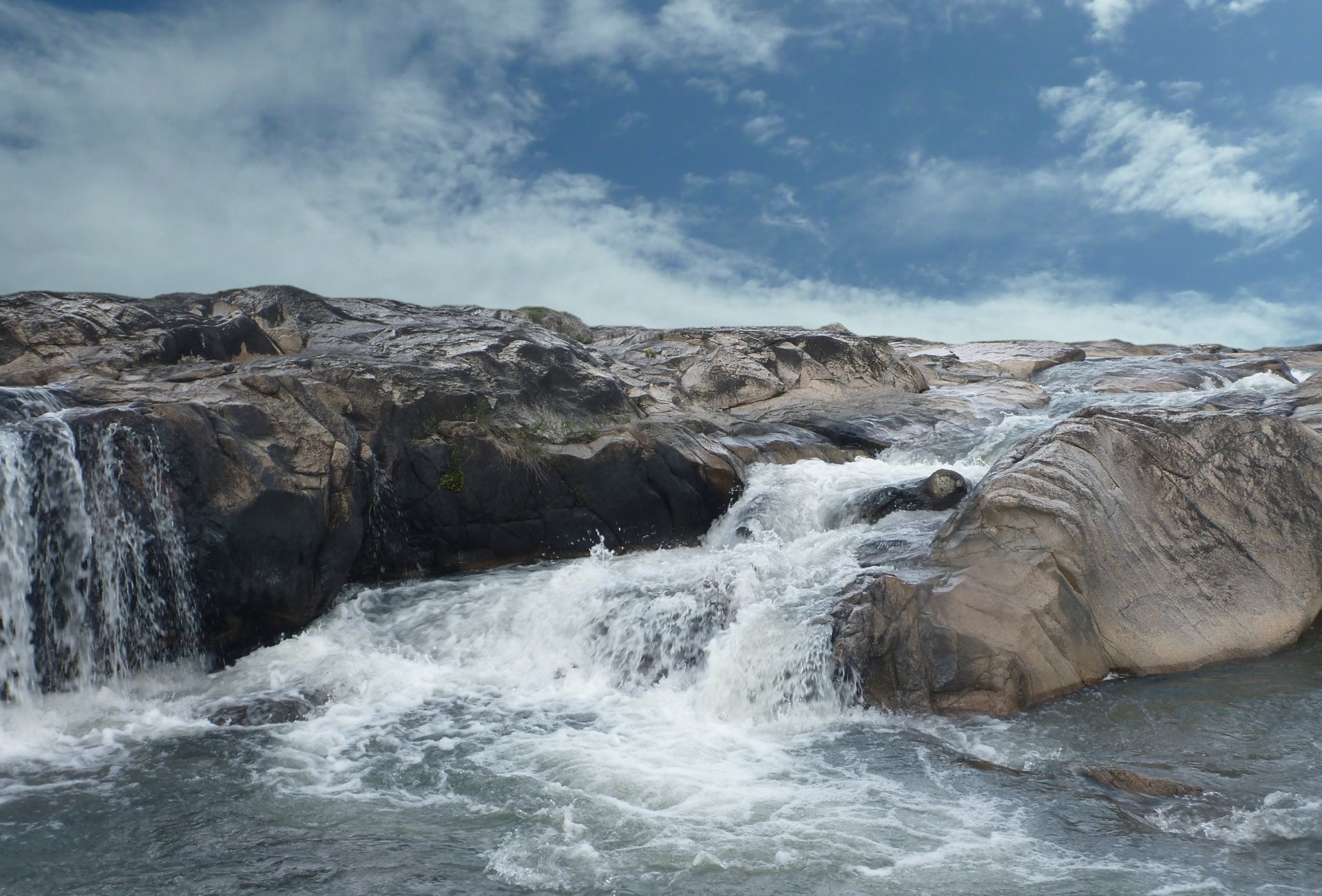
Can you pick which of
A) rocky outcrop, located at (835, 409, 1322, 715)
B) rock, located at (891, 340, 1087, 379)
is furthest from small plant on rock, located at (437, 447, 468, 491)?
rock, located at (891, 340, 1087, 379)

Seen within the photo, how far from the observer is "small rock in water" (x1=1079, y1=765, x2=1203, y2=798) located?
671 cm

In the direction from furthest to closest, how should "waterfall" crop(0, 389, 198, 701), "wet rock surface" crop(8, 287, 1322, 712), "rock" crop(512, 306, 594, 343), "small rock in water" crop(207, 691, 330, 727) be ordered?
1. "rock" crop(512, 306, 594, 343)
2. "waterfall" crop(0, 389, 198, 701)
3. "wet rock surface" crop(8, 287, 1322, 712)
4. "small rock in water" crop(207, 691, 330, 727)

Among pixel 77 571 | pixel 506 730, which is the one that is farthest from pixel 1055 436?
pixel 77 571

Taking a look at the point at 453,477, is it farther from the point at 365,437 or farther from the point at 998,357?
the point at 998,357

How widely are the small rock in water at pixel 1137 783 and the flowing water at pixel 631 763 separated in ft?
0.47

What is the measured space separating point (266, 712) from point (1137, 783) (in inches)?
292

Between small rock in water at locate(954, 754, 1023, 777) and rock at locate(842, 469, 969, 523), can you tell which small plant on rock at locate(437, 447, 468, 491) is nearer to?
rock at locate(842, 469, 969, 523)

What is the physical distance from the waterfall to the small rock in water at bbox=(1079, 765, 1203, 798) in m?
8.78

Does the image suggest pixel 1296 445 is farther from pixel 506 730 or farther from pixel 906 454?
pixel 506 730

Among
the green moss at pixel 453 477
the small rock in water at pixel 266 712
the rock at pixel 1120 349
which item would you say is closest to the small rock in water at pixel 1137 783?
the small rock in water at pixel 266 712

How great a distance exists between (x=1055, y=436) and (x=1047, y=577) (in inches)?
82.3

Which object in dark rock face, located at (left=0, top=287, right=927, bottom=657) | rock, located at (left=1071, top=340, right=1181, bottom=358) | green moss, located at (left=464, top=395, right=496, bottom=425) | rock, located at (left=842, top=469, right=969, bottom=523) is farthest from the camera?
rock, located at (left=1071, top=340, right=1181, bottom=358)

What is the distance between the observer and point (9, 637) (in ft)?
29.9

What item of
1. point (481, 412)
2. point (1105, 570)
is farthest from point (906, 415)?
point (1105, 570)
